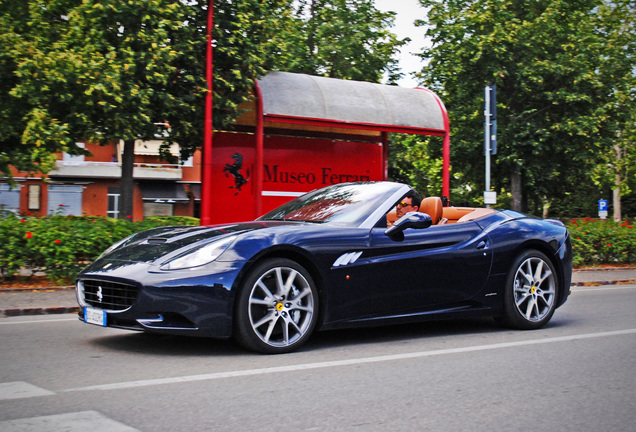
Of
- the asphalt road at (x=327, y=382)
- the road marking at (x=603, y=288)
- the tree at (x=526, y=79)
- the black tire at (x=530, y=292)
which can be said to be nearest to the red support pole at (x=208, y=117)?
the asphalt road at (x=327, y=382)

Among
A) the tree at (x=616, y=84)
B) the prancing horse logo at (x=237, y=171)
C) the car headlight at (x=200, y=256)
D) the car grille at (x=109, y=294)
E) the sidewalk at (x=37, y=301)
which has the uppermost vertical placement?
the tree at (x=616, y=84)

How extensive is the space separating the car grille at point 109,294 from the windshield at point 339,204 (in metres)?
1.77

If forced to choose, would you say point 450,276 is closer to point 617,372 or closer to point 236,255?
point 617,372

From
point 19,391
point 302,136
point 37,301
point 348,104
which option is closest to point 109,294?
point 19,391

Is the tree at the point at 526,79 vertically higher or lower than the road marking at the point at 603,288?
higher

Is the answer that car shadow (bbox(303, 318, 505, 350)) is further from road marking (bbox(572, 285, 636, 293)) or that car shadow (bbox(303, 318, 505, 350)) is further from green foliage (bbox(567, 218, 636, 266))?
green foliage (bbox(567, 218, 636, 266))

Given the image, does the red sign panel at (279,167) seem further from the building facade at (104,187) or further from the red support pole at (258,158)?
the building facade at (104,187)

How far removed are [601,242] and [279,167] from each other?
8.24 metres

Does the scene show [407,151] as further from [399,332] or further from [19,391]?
[19,391]

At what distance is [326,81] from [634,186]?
30.3m

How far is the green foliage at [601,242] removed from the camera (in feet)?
56.4

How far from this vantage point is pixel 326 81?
51.5 feet

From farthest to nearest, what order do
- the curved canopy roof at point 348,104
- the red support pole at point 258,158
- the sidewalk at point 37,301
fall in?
the curved canopy roof at point 348,104 < the red support pole at point 258,158 < the sidewalk at point 37,301

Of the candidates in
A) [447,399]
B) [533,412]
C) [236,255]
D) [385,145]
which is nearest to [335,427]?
[447,399]
